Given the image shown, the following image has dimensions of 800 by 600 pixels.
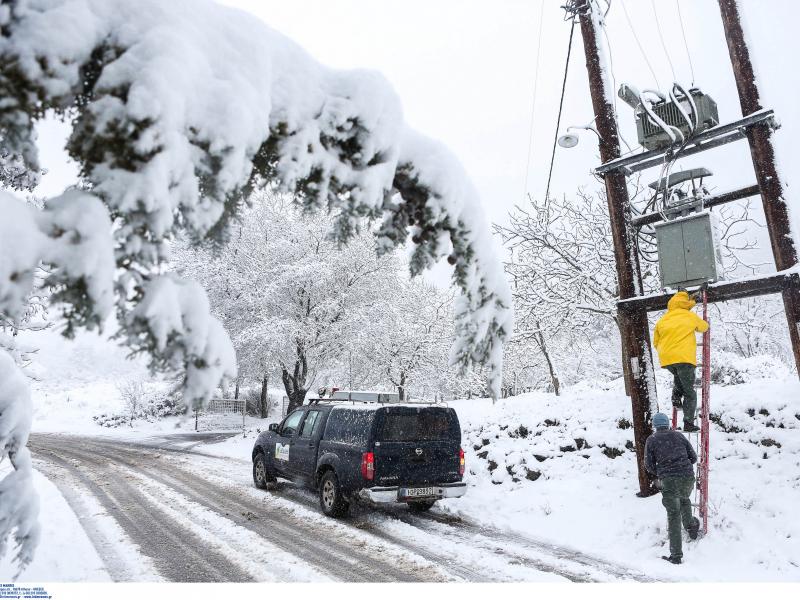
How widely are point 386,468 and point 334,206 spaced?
19.8 feet

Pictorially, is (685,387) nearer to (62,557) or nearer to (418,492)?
(418,492)

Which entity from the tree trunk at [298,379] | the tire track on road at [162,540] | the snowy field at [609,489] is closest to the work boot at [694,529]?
the snowy field at [609,489]

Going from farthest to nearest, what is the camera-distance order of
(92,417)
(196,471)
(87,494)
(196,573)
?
(92,417)
(196,471)
(87,494)
(196,573)

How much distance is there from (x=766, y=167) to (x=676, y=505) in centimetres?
489

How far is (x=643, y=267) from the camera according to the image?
13312 millimetres

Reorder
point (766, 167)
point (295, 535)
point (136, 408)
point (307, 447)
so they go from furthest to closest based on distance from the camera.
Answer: point (136, 408) → point (307, 447) → point (766, 167) → point (295, 535)

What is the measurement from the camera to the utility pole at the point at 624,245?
763 centimetres

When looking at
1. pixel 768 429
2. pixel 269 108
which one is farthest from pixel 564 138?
pixel 269 108

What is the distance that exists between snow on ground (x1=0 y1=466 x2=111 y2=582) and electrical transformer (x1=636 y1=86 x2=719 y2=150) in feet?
29.1

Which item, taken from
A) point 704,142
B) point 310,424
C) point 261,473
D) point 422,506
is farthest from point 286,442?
point 704,142

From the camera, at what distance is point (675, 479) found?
19.6 feet

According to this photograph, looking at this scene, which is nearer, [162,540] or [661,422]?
[661,422]

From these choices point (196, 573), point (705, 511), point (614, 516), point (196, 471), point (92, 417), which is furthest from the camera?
point (92, 417)

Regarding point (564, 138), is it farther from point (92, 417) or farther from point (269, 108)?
point (92, 417)
